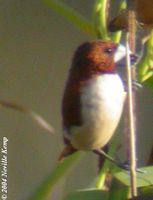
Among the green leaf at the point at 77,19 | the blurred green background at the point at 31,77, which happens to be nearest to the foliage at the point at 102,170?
the green leaf at the point at 77,19

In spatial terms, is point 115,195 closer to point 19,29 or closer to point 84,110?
point 84,110

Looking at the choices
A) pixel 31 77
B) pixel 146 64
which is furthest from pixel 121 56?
pixel 31 77

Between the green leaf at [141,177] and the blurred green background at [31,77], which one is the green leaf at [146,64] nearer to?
the green leaf at [141,177]

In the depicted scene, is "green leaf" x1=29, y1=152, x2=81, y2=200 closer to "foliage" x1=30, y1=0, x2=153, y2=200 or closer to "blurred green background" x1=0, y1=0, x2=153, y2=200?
"foliage" x1=30, y1=0, x2=153, y2=200

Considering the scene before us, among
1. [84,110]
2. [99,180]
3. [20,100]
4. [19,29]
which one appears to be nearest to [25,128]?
[20,100]

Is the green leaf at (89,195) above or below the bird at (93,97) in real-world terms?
below

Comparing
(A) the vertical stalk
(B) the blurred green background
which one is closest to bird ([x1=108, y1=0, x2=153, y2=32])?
(A) the vertical stalk
